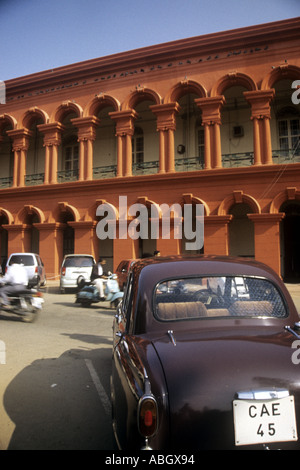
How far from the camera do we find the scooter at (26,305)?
8.36m

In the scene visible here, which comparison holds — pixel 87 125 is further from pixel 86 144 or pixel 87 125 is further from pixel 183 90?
pixel 183 90

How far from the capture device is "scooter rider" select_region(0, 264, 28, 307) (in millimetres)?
8352

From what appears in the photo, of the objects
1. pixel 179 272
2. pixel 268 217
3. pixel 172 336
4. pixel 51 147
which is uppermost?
pixel 51 147

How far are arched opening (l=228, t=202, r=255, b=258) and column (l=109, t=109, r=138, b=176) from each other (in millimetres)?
6441

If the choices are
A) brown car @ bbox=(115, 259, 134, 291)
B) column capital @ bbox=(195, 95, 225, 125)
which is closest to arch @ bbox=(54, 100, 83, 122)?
column capital @ bbox=(195, 95, 225, 125)

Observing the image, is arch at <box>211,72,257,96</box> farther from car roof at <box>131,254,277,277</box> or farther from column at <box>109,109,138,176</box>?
car roof at <box>131,254,277,277</box>

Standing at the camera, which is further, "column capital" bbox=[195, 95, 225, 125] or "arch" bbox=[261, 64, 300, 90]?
"column capital" bbox=[195, 95, 225, 125]

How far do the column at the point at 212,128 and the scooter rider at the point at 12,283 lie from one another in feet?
36.4

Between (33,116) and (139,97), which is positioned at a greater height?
(33,116)

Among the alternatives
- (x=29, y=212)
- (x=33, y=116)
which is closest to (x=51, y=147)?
(x=33, y=116)

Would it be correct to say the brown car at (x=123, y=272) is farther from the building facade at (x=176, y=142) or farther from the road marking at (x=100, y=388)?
the road marking at (x=100, y=388)

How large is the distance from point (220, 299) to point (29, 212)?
62.7 ft

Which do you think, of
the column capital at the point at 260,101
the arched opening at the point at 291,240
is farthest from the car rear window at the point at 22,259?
the arched opening at the point at 291,240

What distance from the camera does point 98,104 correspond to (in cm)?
1948
